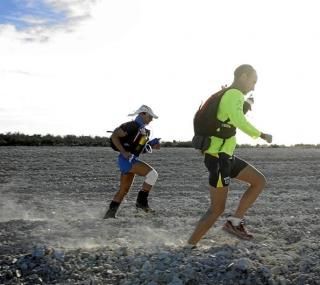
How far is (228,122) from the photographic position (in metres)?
7.55

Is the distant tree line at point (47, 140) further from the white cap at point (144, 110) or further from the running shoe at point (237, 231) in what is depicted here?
the running shoe at point (237, 231)

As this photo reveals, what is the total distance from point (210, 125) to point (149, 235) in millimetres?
2087

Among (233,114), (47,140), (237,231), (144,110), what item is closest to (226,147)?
(233,114)

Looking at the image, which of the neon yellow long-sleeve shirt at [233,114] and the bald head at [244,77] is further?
the bald head at [244,77]

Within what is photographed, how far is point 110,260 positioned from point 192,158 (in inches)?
660

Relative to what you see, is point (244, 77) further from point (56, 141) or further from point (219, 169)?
point (56, 141)

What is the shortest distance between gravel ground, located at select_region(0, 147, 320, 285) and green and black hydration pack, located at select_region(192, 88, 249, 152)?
4.03ft

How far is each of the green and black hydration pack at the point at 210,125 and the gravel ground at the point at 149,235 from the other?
1.23m

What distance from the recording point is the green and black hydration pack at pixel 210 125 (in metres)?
7.54

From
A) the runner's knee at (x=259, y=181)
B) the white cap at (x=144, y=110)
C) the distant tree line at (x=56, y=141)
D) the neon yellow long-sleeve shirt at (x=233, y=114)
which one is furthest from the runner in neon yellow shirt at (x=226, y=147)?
the distant tree line at (x=56, y=141)

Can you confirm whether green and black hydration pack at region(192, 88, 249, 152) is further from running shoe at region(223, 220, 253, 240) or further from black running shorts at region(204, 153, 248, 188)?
running shoe at region(223, 220, 253, 240)

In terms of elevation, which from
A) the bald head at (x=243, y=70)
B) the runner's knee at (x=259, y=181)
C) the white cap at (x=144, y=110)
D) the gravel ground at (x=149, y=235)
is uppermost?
the bald head at (x=243, y=70)

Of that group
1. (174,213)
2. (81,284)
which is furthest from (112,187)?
(81,284)

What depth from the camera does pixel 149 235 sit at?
888 cm
